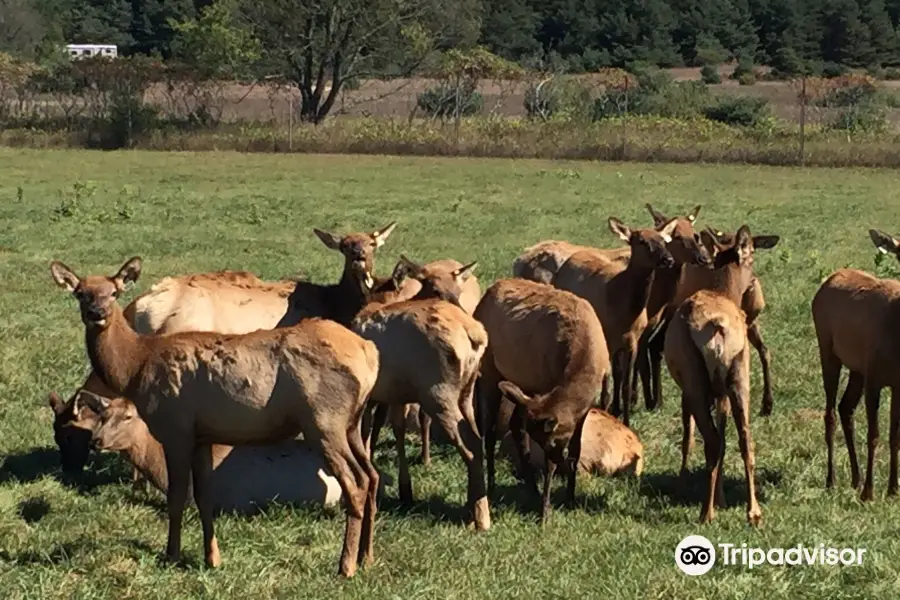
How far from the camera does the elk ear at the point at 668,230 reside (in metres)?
11.4

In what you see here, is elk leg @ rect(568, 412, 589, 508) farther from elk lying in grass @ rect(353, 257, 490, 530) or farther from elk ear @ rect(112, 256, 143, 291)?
elk ear @ rect(112, 256, 143, 291)

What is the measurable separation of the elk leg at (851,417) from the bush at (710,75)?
68756mm

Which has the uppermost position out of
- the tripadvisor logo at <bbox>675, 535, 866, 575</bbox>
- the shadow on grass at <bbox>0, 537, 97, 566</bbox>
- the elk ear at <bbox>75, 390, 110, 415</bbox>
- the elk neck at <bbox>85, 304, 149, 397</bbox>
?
the elk neck at <bbox>85, 304, 149, 397</bbox>

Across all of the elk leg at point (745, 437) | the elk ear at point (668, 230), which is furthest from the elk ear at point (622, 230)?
the elk leg at point (745, 437)

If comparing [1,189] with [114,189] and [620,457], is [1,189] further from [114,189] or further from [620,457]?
[620,457]

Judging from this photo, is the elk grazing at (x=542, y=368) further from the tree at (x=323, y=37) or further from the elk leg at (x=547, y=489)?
the tree at (x=323, y=37)

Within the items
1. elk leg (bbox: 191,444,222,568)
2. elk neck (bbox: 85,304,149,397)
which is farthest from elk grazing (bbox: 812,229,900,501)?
elk neck (bbox: 85,304,149,397)

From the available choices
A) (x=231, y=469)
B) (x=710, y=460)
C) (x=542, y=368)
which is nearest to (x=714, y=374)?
(x=710, y=460)

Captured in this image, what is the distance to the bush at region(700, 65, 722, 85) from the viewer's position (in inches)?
3025

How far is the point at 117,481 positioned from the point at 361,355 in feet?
8.89

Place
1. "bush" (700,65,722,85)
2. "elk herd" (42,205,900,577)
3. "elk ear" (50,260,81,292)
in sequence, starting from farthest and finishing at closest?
"bush" (700,65,722,85) → "elk ear" (50,260,81,292) → "elk herd" (42,205,900,577)

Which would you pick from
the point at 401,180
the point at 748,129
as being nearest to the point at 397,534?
the point at 401,180

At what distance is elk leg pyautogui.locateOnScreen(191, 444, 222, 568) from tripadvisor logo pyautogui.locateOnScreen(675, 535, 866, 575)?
2.60m

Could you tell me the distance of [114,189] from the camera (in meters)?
28.2
